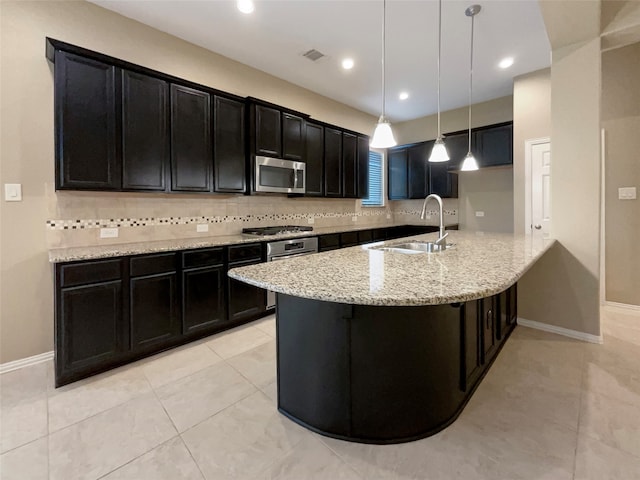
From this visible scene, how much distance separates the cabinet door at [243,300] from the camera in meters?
3.03

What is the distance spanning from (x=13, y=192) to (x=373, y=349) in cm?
281

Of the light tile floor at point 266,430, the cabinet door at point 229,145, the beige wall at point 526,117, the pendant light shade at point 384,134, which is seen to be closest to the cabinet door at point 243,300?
the light tile floor at point 266,430

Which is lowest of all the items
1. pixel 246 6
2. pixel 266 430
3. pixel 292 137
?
pixel 266 430

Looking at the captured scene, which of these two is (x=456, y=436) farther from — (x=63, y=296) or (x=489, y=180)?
(x=489, y=180)

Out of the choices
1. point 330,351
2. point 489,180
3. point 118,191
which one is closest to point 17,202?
point 118,191

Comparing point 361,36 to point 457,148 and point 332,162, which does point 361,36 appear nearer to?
point 332,162

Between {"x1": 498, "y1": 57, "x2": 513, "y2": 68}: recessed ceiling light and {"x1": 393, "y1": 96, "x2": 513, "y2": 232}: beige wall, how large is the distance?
3.68 ft

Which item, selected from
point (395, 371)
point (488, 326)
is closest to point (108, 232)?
point (395, 371)

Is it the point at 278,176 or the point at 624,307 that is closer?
the point at 624,307

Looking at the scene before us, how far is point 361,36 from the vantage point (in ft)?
10.3

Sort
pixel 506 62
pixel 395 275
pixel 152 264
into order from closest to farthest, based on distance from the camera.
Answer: pixel 395 275, pixel 152 264, pixel 506 62

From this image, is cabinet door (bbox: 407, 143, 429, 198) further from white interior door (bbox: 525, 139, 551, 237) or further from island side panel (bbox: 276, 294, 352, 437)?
island side panel (bbox: 276, 294, 352, 437)

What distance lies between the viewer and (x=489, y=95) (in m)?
4.73

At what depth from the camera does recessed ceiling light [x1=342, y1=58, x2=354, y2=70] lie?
366cm
